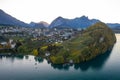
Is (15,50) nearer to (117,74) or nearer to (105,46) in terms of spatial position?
(105,46)

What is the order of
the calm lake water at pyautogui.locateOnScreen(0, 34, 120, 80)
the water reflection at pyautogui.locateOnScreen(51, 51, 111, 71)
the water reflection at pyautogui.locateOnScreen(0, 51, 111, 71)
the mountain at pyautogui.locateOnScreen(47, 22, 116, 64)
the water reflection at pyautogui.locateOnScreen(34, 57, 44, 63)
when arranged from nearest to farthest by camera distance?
the calm lake water at pyautogui.locateOnScreen(0, 34, 120, 80) → the water reflection at pyautogui.locateOnScreen(51, 51, 111, 71) → the water reflection at pyautogui.locateOnScreen(0, 51, 111, 71) → the mountain at pyautogui.locateOnScreen(47, 22, 116, 64) → the water reflection at pyautogui.locateOnScreen(34, 57, 44, 63)

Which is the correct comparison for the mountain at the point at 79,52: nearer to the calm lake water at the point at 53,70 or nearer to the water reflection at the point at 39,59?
the calm lake water at the point at 53,70

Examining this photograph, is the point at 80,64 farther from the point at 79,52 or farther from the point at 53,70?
the point at 53,70

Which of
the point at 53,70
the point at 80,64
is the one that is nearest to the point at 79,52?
the point at 80,64

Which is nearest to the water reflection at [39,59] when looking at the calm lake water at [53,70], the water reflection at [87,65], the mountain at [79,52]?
the calm lake water at [53,70]

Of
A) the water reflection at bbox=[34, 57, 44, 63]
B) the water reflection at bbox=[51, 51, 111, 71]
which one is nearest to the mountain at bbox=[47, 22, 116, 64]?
the water reflection at bbox=[51, 51, 111, 71]

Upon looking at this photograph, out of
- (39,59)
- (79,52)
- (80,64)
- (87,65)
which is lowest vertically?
(87,65)

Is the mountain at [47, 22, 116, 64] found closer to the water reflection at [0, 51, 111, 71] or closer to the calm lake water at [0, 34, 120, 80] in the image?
the water reflection at [0, 51, 111, 71]

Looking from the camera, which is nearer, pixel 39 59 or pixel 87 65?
pixel 87 65
